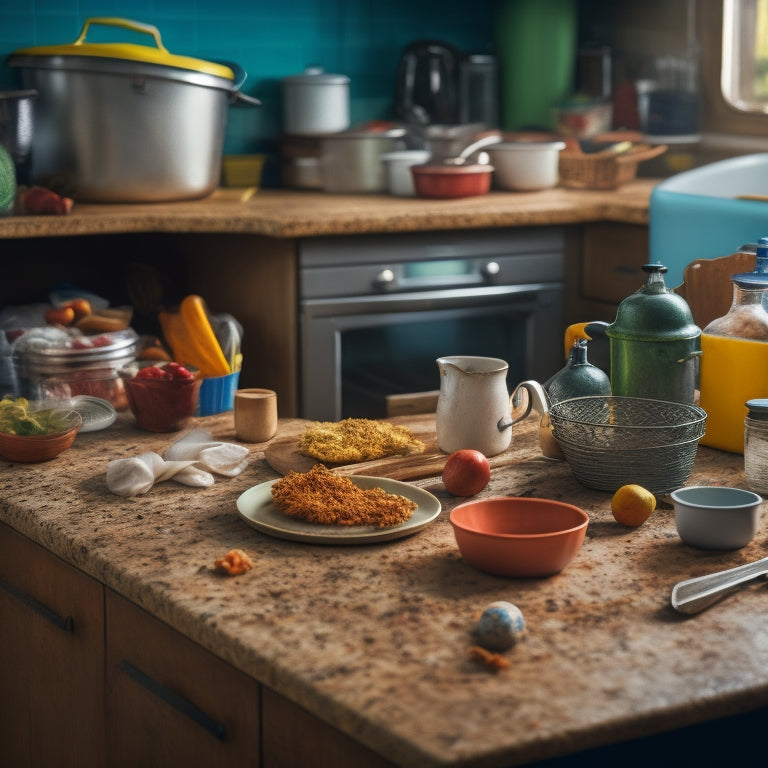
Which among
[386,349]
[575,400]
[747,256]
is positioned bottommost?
[386,349]

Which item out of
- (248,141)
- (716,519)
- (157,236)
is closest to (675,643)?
(716,519)

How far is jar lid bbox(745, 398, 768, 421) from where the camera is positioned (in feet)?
4.83

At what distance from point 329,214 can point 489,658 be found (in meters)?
2.32

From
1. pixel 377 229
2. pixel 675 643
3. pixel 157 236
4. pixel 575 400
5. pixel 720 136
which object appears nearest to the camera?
pixel 675 643

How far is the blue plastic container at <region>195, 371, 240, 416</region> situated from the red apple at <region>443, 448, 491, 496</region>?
0.69m

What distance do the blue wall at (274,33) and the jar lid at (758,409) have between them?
268cm

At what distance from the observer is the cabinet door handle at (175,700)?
3.84 feet

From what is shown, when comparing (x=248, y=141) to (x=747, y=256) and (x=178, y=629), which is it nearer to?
(x=747, y=256)

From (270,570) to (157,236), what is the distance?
2.70 metres

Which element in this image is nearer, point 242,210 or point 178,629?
point 178,629

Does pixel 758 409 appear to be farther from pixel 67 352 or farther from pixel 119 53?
pixel 119 53

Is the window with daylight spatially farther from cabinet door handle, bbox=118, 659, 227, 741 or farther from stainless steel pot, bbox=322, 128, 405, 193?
cabinet door handle, bbox=118, 659, 227, 741

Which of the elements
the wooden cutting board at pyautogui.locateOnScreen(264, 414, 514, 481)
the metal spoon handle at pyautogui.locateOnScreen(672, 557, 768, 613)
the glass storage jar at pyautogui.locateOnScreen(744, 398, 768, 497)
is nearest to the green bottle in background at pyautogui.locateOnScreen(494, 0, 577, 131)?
the wooden cutting board at pyautogui.locateOnScreen(264, 414, 514, 481)

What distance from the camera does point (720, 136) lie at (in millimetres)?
4160
